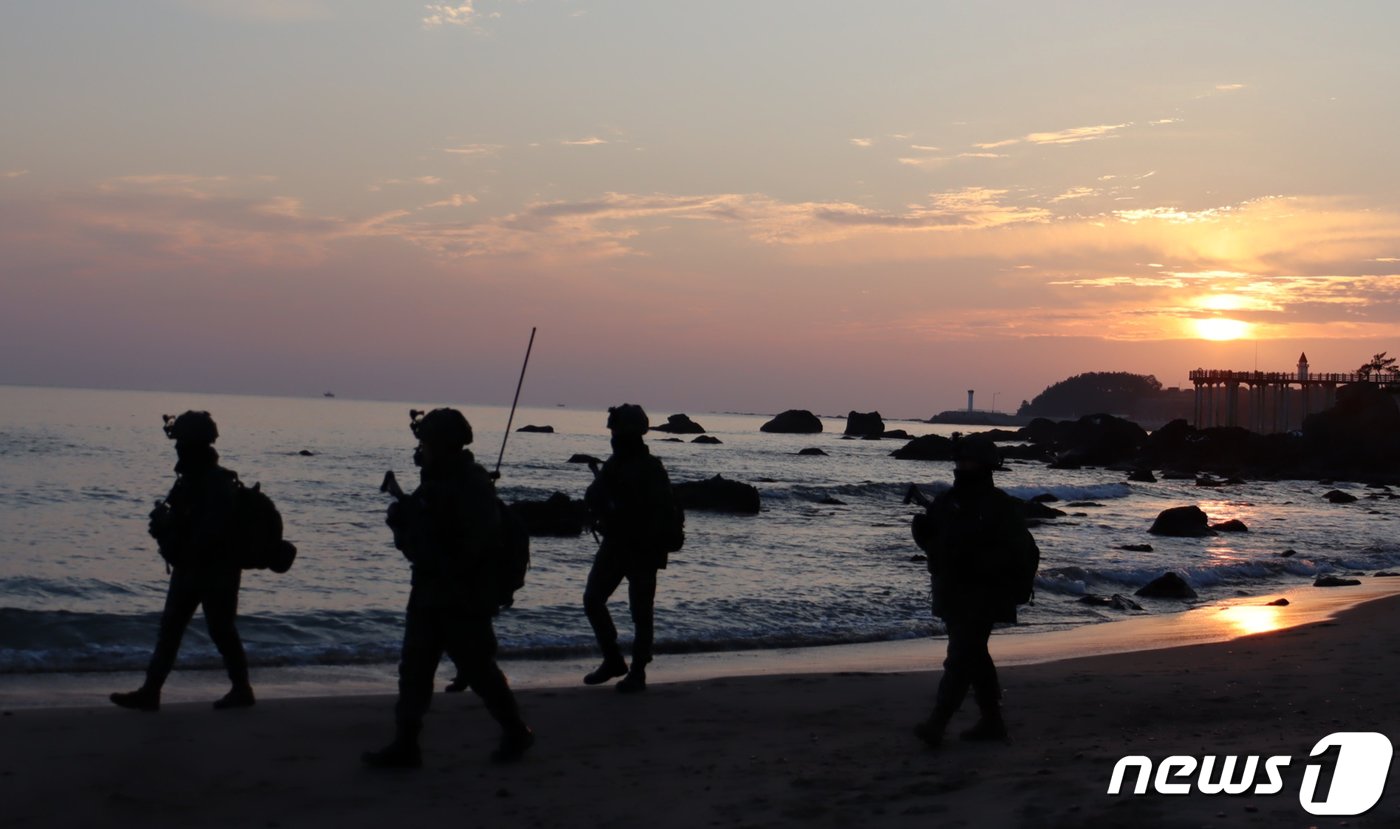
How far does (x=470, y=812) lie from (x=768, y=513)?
28.1m

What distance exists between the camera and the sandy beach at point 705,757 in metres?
5.57

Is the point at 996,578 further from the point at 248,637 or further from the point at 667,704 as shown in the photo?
the point at 248,637

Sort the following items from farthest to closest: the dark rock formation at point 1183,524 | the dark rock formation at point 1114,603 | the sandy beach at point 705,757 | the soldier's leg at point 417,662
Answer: the dark rock formation at point 1183,524, the dark rock formation at point 1114,603, the soldier's leg at point 417,662, the sandy beach at point 705,757

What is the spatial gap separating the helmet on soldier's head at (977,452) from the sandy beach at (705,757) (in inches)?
62.5

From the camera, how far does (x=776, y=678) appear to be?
32.1 ft

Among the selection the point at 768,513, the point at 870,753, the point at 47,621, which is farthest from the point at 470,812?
the point at 768,513

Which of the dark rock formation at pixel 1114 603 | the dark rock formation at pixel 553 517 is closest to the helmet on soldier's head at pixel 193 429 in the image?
the dark rock formation at pixel 1114 603

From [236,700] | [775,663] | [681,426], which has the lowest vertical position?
[681,426]

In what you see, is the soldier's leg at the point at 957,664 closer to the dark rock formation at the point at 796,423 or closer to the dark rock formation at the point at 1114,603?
the dark rock formation at the point at 1114,603

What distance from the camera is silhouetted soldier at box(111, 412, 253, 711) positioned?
7336 millimetres

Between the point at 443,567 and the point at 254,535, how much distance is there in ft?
5.92

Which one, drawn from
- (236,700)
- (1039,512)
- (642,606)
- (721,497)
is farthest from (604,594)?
(1039,512)

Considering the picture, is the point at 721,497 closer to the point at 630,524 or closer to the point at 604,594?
the point at 604,594

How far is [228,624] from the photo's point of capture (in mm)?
7559
